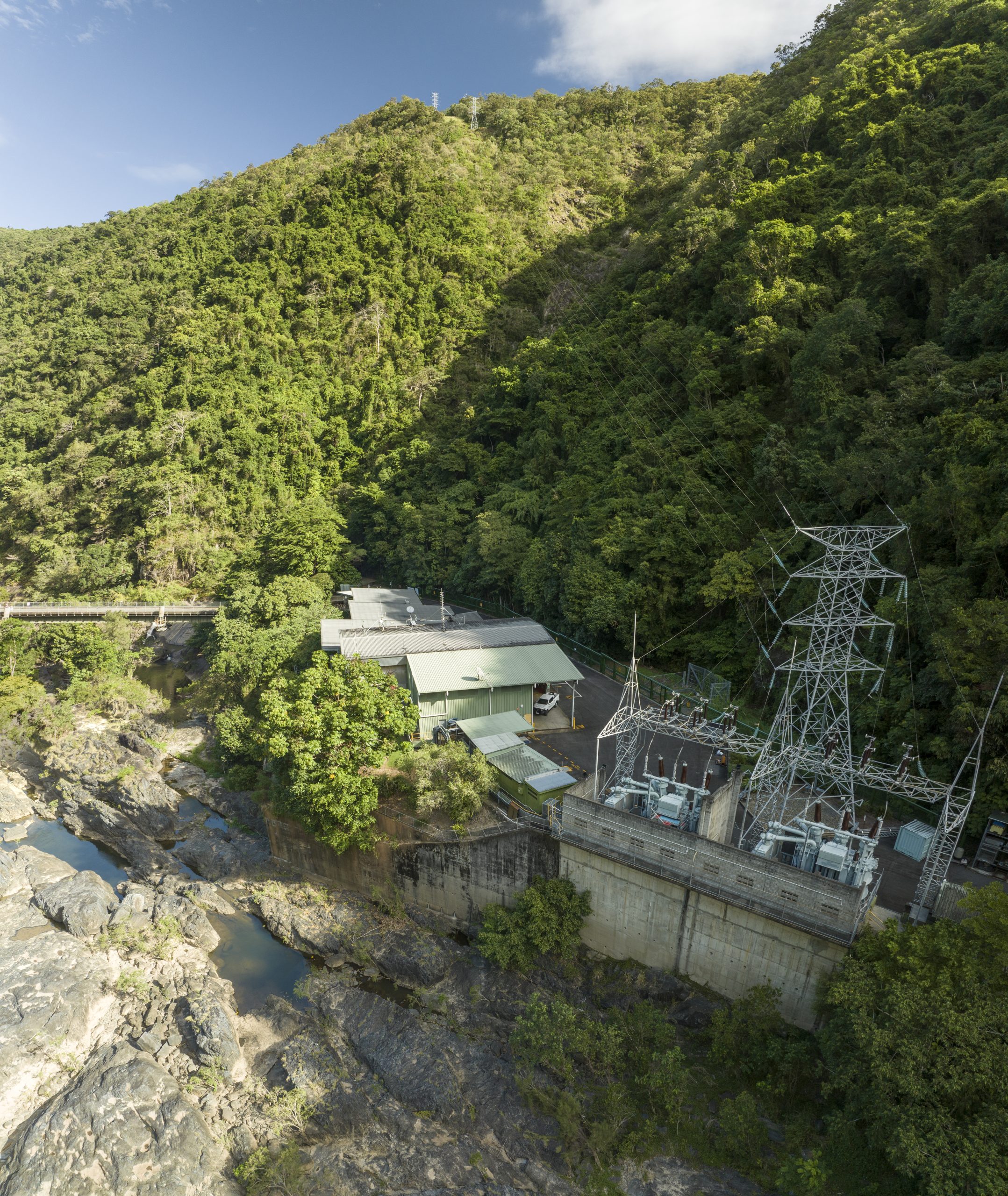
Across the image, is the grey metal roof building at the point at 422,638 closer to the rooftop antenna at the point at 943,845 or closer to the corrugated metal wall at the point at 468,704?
the corrugated metal wall at the point at 468,704

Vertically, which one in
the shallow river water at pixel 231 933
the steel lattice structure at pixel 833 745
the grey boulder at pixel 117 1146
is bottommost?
the shallow river water at pixel 231 933

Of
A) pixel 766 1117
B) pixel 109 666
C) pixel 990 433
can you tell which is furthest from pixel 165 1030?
pixel 990 433

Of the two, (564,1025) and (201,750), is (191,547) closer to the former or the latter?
(201,750)

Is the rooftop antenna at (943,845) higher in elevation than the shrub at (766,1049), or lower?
higher

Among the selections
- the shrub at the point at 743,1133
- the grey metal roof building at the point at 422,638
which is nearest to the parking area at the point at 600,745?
the grey metal roof building at the point at 422,638

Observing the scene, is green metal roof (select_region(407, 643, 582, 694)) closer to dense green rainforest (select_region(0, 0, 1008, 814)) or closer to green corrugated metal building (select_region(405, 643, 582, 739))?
green corrugated metal building (select_region(405, 643, 582, 739))

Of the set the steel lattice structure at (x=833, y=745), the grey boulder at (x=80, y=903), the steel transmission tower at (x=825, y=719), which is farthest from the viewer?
the grey boulder at (x=80, y=903)

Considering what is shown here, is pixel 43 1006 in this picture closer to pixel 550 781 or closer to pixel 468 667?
pixel 550 781
